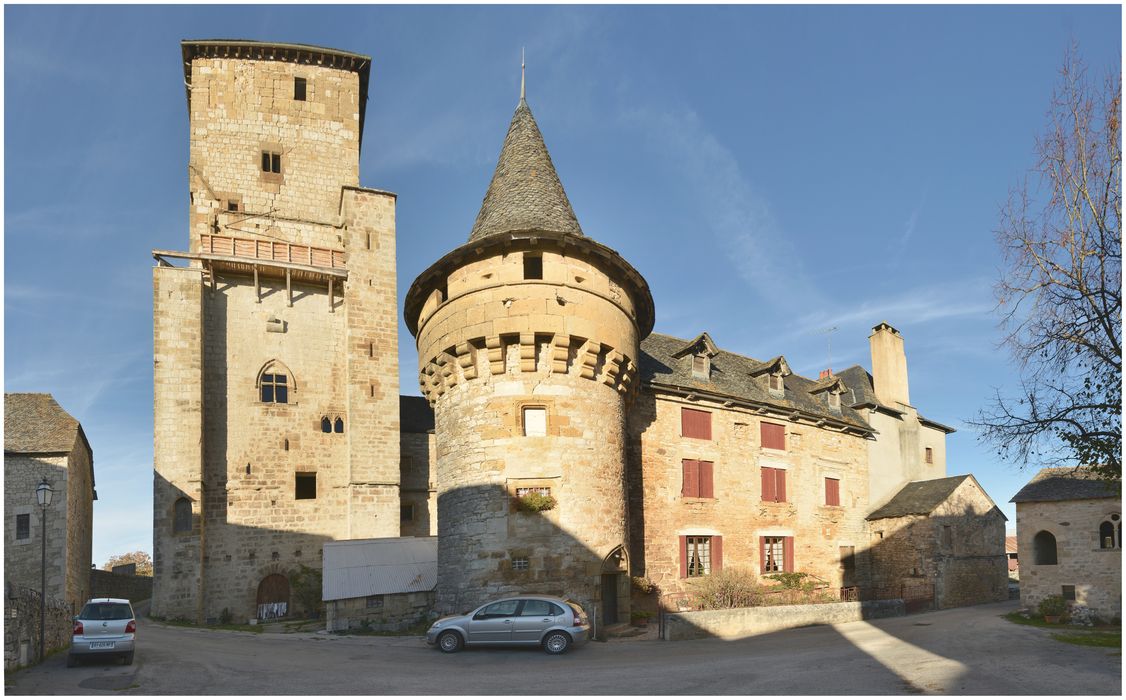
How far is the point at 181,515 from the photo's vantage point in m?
25.3

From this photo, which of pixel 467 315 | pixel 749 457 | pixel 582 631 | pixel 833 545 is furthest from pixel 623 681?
pixel 833 545

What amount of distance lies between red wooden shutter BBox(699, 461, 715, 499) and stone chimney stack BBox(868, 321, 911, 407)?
12.6 meters

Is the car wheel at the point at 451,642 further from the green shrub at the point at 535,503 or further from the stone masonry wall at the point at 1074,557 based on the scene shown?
the stone masonry wall at the point at 1074,557

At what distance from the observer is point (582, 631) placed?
15477 millimetres

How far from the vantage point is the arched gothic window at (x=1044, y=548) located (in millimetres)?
22500

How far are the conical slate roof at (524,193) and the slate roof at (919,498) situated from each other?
56.0ft

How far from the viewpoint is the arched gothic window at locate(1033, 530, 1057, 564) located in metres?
22.5

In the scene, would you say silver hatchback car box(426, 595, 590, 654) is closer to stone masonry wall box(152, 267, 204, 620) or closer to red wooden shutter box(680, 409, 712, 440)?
red wooden shutter box(680, 409, 712, 440)

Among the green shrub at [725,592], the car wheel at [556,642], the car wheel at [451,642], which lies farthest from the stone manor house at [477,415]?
the car wheel at [556,642]

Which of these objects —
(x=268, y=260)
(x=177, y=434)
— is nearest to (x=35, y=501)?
(x=177, y=434)

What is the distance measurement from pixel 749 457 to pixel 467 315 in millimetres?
12365

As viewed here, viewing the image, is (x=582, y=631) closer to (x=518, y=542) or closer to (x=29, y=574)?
(x=518, y=542)

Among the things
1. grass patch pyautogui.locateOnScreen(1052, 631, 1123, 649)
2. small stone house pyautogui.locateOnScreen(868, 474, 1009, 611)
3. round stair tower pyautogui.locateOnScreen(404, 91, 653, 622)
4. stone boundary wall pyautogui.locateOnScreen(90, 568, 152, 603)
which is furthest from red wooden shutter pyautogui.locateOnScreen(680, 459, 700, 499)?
stone boundary wall pyautogui.locateOnScreen(90, 568, 152, 603)

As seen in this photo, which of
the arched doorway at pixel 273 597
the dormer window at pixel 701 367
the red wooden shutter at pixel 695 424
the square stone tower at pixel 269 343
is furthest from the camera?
the dormer window at pixel 701 367
